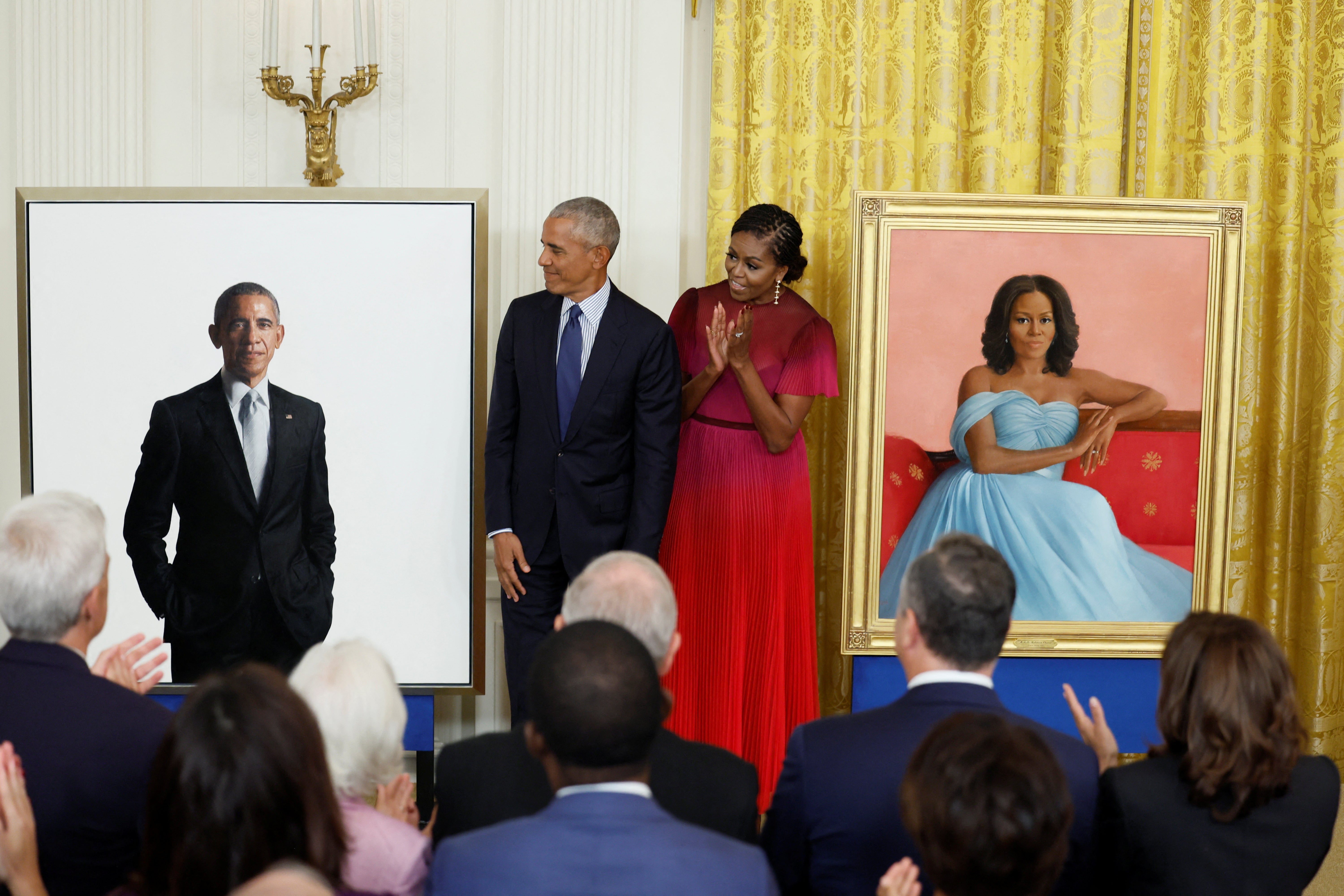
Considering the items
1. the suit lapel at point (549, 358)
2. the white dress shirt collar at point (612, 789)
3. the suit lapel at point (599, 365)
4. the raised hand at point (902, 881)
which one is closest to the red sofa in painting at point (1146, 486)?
the suit lapel at point (599, 365)

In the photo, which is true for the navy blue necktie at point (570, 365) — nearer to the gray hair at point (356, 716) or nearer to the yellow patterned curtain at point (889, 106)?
the yellow patterned curtain at point (889, 106)

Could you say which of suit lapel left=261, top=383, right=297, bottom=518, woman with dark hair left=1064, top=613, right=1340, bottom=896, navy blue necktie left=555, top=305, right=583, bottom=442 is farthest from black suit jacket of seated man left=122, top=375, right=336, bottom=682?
woman with dark hair left=1064, top=613, right=1340, bottom=896

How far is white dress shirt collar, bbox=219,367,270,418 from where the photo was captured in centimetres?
386

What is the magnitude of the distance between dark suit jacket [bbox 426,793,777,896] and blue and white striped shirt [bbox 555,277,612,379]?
7.66ft

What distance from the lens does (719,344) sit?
374cm

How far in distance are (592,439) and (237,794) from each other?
7.70 ft

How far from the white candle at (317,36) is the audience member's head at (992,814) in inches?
136

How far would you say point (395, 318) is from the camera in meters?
3.86

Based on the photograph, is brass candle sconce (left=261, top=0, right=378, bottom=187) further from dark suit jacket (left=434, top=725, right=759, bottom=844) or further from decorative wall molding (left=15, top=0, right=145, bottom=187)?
dark suit jacket (left=434, top=725, right=759, bottom=844)

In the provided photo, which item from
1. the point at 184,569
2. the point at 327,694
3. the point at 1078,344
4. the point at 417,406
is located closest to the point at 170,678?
the point at 184,569

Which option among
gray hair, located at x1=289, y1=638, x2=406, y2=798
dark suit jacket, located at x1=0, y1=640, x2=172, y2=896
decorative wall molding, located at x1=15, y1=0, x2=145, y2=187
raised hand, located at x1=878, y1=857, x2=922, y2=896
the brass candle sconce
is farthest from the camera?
decorative wall molding, located at x1=15, y1=0, x2=145, y2=187

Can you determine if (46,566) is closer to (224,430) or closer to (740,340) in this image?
(224,430)

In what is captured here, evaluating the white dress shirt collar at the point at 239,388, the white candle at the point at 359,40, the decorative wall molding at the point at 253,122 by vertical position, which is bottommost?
the white dress shirt collar at the point at 239,388

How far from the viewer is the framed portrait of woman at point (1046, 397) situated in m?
3.75
